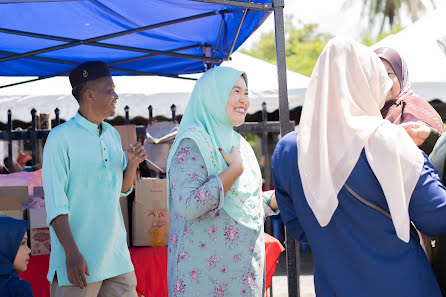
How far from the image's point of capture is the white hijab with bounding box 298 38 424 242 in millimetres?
1828

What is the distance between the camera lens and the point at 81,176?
286 cm

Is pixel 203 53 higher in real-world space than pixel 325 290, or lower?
higher

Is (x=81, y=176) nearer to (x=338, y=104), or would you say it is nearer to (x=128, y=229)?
(x=128, y=229)

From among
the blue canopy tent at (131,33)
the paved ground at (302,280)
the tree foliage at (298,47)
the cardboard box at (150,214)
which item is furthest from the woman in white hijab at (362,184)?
the tree foliage at (298,47)

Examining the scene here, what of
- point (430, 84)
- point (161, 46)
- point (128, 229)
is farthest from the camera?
point (430, 84)

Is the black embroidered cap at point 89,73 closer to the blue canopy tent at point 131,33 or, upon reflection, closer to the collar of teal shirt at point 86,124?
the collar of teal shirt at point 86,124

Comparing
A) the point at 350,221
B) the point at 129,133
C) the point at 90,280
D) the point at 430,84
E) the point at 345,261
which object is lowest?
the point at 90,280

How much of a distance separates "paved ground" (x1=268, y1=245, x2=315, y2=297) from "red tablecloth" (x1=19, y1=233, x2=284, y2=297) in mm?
2329

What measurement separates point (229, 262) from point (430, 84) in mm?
5406

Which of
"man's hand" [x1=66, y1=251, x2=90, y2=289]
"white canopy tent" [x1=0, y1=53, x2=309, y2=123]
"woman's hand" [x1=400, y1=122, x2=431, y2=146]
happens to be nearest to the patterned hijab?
"woman's hand" [x1=400, y1=122, x2=431, y2=146]

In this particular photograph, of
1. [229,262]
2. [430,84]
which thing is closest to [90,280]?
[229,262]

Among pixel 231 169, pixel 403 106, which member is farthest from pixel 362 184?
pixel 403 106

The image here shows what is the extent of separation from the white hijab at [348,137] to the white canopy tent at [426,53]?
5491 millimetres

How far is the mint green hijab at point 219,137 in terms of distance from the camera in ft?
8.29
